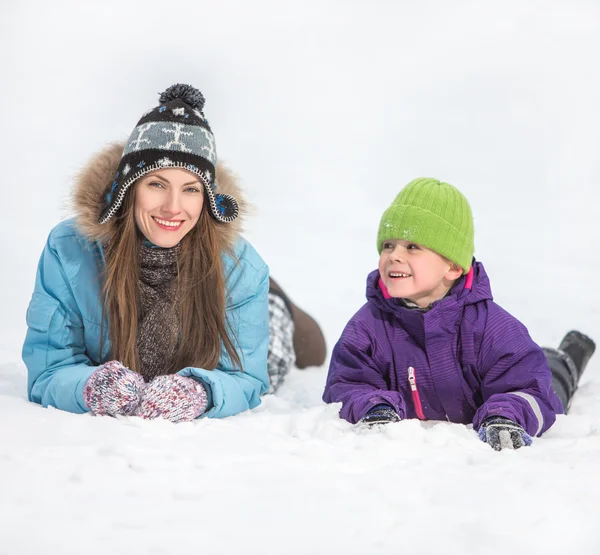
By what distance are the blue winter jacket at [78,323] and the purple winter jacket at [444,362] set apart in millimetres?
393

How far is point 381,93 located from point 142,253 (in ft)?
39.8

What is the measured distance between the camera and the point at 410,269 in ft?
9.66

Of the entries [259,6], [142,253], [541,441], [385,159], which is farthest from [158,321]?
[259,6]

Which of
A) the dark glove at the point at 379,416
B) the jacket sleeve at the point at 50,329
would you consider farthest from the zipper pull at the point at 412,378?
the jacket sleeve at the point at 50,329

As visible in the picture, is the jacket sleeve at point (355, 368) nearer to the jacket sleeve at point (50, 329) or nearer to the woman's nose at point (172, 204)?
the woman's nose at point (172, 204)

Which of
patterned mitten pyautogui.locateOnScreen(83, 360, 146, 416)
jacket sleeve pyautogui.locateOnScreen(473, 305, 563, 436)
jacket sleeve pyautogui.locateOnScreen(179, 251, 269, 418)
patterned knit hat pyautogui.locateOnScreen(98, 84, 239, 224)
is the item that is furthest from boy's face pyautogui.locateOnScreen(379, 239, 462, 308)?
patterned mitten pyautogui.locateOnScreen(83, 360, 146, 416)

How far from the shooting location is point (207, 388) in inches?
112

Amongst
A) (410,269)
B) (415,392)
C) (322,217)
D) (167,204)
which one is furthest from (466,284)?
(322,217)

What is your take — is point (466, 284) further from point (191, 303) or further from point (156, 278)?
point (156, 278)

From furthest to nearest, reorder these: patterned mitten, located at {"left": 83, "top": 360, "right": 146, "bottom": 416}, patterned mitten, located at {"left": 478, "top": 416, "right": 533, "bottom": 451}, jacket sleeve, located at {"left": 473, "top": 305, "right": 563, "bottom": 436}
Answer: jacket sleeve, located at {"left": 473, "top": 305, "right": 563, "bottom": 436} < patterned mitten, located at {"left": 83, "top": 360, "right": 146, "bottom": 416} < patterned mitten, located at {"left": 478, "top": 416, "right": 533, "bottom": 451}

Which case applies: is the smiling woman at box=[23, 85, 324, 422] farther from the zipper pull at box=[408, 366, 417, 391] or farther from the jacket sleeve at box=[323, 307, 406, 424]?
the zipper pull at box=[408, 366, 417, 391]

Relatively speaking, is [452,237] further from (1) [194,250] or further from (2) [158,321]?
(2) [158,321]

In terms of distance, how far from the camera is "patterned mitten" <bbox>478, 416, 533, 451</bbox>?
2520mm

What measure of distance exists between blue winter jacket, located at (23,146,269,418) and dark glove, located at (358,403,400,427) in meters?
0.53
